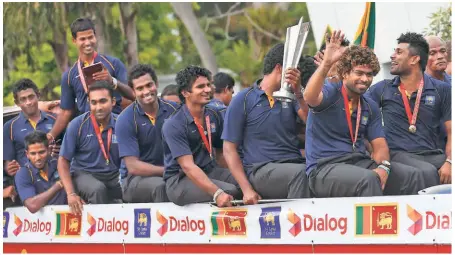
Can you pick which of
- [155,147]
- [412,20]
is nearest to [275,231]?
[155,147]

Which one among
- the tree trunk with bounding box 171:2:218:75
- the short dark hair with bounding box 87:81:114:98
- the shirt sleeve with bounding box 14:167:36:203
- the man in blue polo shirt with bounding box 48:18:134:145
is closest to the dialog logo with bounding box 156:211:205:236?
the short dark hair with bounding box 87:81:114:98

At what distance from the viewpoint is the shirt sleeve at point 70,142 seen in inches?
430

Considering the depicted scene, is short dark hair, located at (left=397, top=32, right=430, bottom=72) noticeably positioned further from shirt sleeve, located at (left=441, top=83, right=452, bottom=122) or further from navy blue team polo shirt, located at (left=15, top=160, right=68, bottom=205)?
navy blue team polo shirt, located at (left=15, top=160, right=68, bottom=205)

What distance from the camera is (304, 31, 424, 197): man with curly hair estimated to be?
8.88 m

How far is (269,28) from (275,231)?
91.8ft

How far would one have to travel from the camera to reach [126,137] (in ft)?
34.6

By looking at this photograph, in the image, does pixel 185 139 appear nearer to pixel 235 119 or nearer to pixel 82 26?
pixel 235 119

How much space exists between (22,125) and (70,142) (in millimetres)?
1198

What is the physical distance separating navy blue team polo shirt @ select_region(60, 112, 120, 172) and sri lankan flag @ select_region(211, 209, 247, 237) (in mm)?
1824

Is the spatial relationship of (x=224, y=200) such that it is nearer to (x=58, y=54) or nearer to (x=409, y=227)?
(x=409, y=227)

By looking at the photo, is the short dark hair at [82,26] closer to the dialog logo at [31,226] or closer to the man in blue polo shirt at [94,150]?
the man in blue polo shirt at [94,150]

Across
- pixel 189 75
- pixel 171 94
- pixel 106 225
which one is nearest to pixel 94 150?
pixel 106 225

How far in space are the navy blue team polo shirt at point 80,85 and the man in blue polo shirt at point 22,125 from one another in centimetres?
33

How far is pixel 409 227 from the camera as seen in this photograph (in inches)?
336
